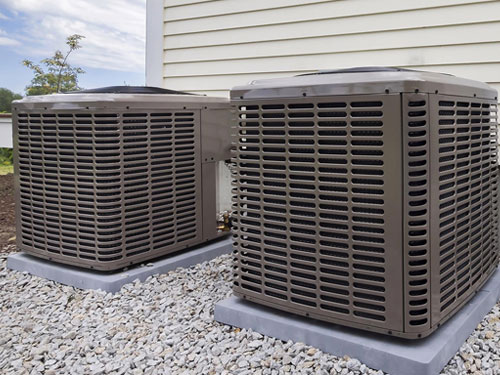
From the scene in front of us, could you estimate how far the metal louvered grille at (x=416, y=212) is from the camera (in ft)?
5.62

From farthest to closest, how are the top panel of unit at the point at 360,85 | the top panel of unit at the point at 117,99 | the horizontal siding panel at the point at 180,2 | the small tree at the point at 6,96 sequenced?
1. the small tree at the point at 6,96
2. the horizontal siding panel at the point at 180,2
3. the top panel of unit at the point at 117,99
4. the top panel of unit at the point at 360,85

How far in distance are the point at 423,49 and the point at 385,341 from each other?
89.9 inches

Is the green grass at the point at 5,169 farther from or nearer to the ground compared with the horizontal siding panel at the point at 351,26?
nearer to the ground

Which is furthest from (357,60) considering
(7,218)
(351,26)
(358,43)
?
(7,218)

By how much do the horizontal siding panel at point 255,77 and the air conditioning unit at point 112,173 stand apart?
1051 mm

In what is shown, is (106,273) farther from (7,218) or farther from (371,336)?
(7,218)

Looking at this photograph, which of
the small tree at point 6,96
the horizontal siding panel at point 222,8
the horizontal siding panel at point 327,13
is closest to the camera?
the horizontal siding panel at point 327,13

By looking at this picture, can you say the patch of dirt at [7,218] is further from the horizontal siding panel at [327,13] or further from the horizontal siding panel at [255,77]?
the horizontal siding panel at [327,13]

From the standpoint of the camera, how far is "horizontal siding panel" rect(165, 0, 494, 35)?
327 centimetres

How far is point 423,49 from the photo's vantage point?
3.35 metres

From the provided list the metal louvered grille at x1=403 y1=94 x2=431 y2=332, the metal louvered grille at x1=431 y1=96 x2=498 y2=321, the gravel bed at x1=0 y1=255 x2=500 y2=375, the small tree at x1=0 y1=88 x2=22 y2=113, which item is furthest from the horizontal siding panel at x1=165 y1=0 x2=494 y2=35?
the small tree at x1=0 y1=88 x2=22 y2=113

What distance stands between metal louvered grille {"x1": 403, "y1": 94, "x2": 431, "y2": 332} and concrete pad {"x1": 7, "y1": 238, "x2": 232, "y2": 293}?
1.63 metres

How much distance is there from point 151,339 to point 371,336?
0.98 metres

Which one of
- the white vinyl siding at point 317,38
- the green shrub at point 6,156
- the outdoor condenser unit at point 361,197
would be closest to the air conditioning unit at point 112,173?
the outdoor condenser unit at point 361,197
